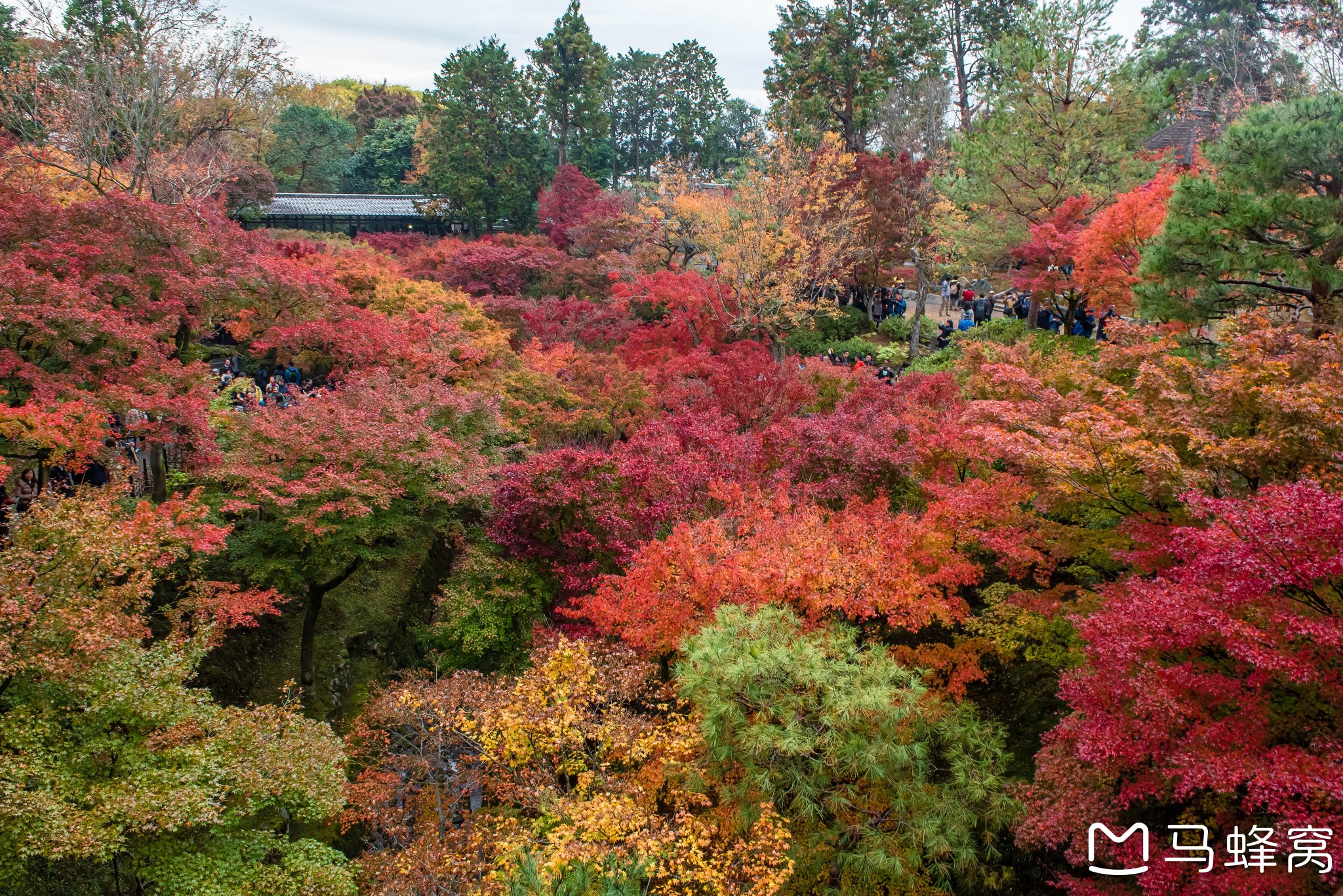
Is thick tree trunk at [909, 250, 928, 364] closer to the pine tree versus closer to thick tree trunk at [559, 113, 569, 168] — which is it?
the pine tree

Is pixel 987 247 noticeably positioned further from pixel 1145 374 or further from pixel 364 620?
pixel 364 620

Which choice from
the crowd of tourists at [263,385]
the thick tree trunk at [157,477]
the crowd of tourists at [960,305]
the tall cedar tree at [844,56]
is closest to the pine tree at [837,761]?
the crowd of tourists at [263,385]

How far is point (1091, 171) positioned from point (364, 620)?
70.5ft

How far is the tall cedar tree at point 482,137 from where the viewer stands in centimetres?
3769

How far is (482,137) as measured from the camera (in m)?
38.0

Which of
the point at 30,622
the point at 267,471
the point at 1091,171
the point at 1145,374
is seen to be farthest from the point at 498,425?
the point at 1091,171

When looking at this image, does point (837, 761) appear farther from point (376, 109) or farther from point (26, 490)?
point (376, 109)

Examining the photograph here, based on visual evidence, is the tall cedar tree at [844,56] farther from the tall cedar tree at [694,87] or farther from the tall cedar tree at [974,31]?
the tall cedar tree at [694,87]

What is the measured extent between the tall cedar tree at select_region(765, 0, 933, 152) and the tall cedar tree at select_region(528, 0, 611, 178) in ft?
38.0

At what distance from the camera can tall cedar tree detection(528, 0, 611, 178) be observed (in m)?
40.5

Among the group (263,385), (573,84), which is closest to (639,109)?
(573,84)

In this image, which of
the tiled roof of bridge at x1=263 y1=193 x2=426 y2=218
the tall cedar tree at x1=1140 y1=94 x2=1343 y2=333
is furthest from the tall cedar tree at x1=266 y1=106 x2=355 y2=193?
the tall cedar tree at x1=1140 y1=94 x2=1343 y2=333

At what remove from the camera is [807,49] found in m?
34.0

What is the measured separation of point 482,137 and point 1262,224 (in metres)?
34.9
